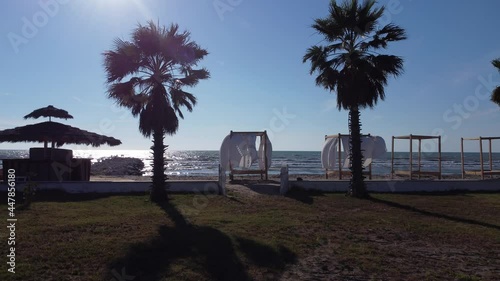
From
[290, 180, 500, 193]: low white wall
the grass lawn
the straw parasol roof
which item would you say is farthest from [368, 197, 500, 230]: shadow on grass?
the straw parasol roof

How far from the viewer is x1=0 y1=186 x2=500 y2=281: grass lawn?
255 inches

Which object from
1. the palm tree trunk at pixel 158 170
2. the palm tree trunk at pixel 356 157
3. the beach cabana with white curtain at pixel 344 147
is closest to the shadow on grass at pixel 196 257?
the palm tree trunk at pixel 158 170

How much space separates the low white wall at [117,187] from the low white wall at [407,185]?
131 inches

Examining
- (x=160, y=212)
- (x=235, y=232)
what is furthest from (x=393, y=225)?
(x=160, y=212)

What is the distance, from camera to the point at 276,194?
15.1 metres

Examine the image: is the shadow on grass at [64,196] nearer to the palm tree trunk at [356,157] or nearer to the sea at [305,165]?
the sea at [305,165]

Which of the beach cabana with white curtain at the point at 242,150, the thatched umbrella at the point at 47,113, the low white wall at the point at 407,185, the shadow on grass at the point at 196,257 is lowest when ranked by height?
the shadow on grass at the point at 196,257

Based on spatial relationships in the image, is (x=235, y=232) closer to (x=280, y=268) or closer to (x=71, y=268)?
(x=280, y=268)

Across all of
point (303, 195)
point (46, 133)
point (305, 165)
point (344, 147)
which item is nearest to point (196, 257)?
point (303, 195)

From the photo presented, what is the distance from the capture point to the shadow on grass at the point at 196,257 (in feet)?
20.7

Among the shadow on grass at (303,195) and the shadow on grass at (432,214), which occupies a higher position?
the shadow on grass at (303,195)

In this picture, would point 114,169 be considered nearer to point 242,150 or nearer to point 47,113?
point 47,113

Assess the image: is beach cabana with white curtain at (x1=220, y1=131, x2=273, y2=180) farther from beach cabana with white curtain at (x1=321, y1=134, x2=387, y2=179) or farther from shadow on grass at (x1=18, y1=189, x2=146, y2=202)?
shadow on grass at (x1=18, y1=189, x2=146, y2=202)

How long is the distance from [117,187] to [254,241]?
29.2 feet
